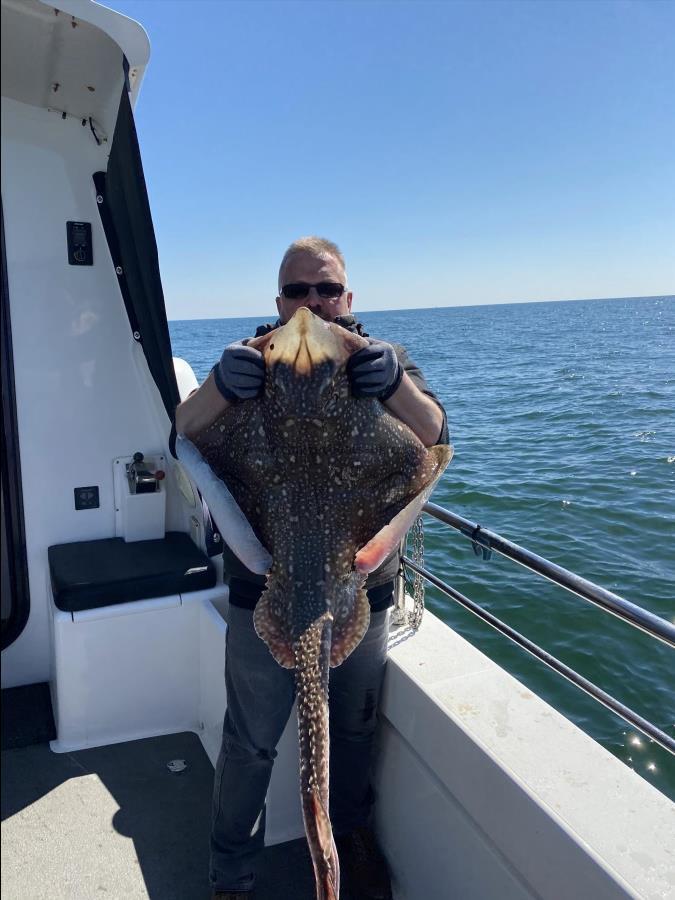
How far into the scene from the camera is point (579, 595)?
2.25 m

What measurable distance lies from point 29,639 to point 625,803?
3.24 metres

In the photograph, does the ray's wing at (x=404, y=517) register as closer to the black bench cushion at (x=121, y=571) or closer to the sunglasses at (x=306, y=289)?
the sunglasses at (x=306, y=289)

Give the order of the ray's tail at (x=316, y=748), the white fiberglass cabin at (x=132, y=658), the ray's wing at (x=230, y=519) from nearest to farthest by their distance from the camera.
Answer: the ray's tail at (x=316, y=748), the ray's wing at (x=230, y=519), the white fiberglass cabin at (x=132, y=658)

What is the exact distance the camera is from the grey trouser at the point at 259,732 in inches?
91.7

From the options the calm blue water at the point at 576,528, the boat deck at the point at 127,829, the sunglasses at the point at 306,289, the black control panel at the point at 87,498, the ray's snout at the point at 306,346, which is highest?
the sunglasses at the point at 306,289

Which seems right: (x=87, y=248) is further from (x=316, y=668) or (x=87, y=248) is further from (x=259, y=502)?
(x=316, y=668)

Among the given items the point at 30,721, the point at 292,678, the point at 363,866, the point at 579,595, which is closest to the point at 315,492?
the point at 292,678

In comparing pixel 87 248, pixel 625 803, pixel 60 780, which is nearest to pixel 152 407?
pixel 87 248

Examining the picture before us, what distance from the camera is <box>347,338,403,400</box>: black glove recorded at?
1755 millimetres

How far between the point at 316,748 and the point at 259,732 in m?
0.87

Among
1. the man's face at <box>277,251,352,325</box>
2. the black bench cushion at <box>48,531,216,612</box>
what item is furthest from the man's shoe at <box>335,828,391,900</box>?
the man's face at <box>277,251,352,325</box>

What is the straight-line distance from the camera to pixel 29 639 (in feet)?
12.4

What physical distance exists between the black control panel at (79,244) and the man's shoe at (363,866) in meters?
3.34

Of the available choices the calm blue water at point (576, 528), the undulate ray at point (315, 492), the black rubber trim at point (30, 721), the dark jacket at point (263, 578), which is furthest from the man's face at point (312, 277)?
the calm blue water at point (576, 528)
